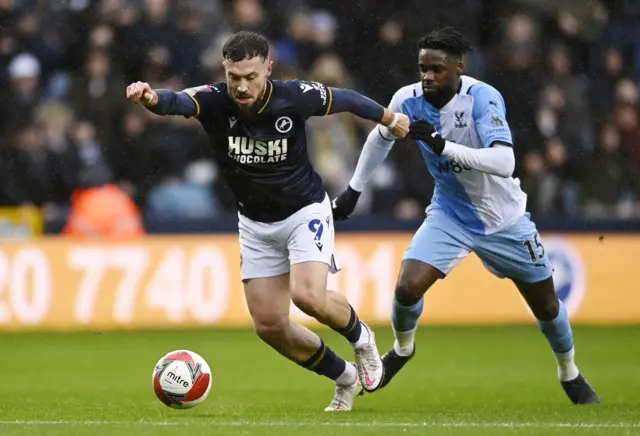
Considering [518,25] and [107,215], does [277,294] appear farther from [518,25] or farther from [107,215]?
[518,25]

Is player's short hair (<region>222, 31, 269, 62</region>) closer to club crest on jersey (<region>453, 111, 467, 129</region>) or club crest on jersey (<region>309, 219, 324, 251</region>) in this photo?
club crest on jersey (<region>309, 219, 324, 251</region>)

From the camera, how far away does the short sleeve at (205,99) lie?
719cm

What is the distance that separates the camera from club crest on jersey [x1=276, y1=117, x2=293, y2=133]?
7246 millimetres

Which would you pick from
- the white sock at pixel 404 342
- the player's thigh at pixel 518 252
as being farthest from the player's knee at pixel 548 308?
the white sock at pixel 404 342

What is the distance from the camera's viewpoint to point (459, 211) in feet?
26.6

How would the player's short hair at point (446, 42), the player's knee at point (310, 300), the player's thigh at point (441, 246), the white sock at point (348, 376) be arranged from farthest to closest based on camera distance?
the player's thigh at point (441, 246) → the player's short hair at point (446, 42) → the white sock at point (348, 376) → the player's knee at point (310, 300)

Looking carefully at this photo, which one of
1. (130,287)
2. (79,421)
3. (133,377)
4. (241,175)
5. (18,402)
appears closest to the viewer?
(79,421)

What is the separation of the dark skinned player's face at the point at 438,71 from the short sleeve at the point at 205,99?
4.26ft

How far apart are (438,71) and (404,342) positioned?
176 centimetres

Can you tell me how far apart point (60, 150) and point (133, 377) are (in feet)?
16.9

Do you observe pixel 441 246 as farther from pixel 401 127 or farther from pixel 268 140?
pixel 268 140

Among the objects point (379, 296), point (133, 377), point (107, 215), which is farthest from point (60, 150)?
point (133, 377)

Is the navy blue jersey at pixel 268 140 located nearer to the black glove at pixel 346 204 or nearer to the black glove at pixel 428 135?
the black glove at pixel 428 135

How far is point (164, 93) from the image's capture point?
22.7 feet
